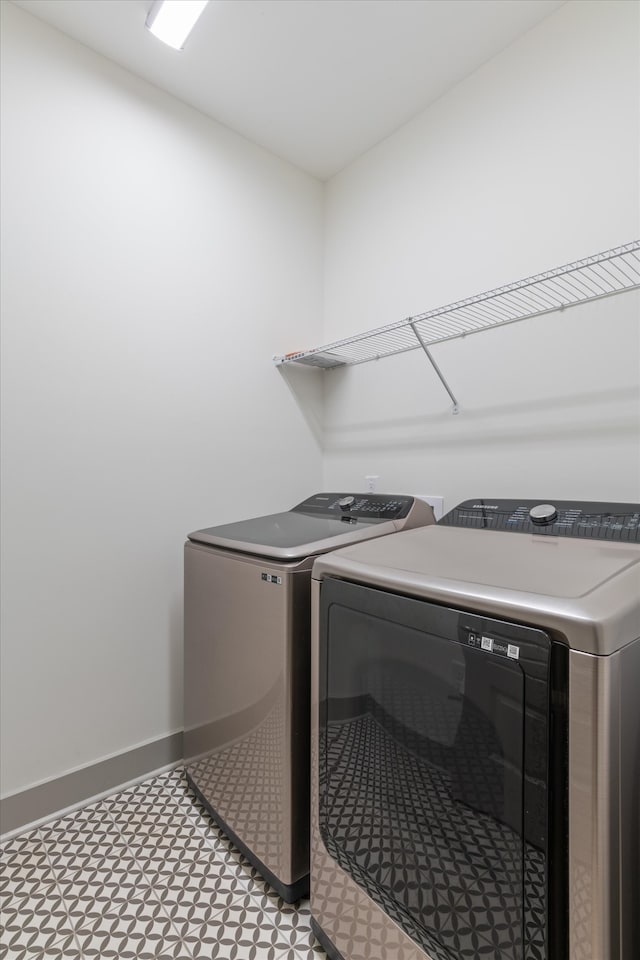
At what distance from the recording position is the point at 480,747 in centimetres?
80

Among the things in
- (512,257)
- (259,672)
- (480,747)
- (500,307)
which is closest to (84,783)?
(259,672)

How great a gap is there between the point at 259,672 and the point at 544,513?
931mm

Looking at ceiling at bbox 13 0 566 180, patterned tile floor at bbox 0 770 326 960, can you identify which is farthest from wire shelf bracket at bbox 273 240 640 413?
patterned tile floor at bbox 0 770 326 960

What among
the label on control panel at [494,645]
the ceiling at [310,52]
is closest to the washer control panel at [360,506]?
the label on control panel at [494,645]

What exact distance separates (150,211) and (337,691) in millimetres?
1868

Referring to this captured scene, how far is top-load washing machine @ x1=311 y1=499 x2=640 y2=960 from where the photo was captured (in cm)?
68

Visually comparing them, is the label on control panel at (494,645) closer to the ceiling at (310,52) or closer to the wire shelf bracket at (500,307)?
the wire shelf bracket at (500,307)

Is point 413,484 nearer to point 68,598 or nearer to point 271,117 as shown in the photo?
point 68,598

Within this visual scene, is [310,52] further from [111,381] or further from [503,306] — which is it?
[111,381]

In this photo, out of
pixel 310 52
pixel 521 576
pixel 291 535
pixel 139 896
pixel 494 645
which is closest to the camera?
pixel 494 645

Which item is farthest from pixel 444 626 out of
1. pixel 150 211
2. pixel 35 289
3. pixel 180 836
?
pixel 150 211

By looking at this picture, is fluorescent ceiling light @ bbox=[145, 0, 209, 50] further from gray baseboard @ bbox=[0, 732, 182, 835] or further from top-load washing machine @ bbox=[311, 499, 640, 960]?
gray baseboard @ bbox=[0, 732, 182, 835]

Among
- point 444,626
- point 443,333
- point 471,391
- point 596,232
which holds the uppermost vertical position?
point 596,232

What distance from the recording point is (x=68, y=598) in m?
1.63
